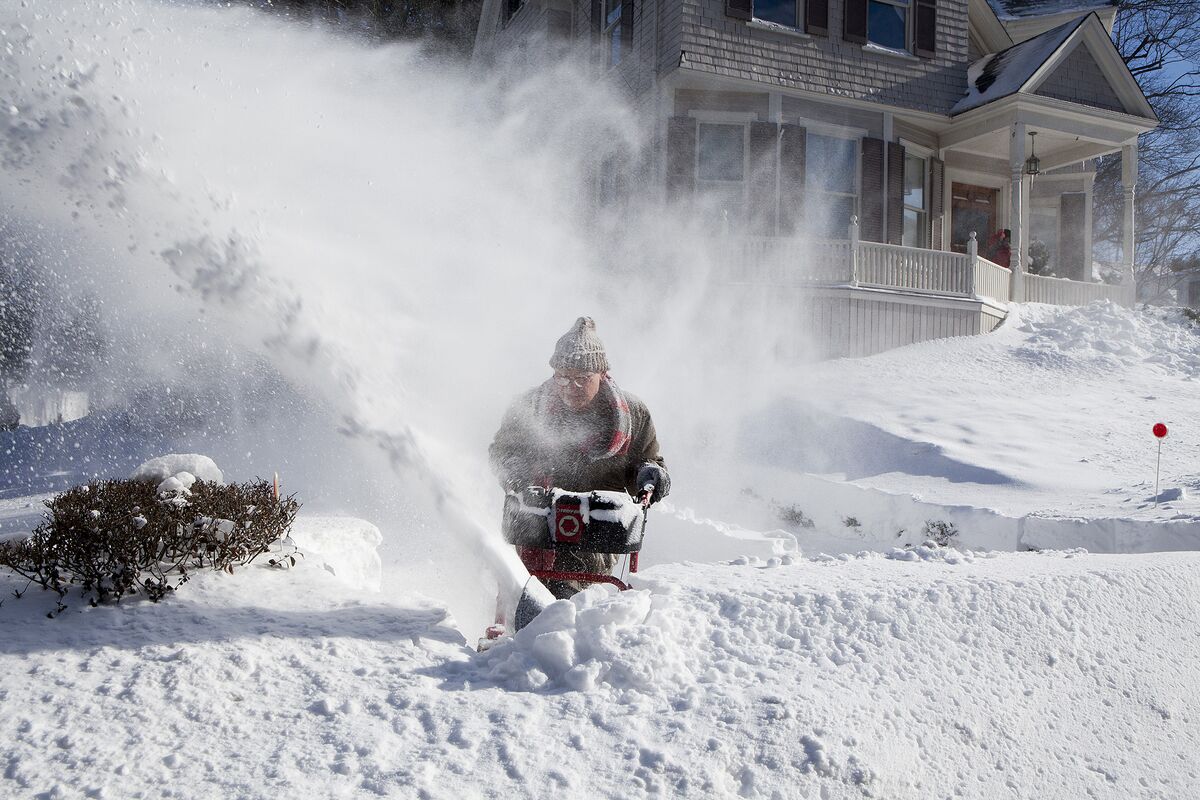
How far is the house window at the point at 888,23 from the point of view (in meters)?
16.2

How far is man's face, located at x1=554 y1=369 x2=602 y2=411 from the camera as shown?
4.39 meters

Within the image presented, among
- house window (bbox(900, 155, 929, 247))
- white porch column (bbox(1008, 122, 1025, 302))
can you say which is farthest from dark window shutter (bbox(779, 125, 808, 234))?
white porch column (bbox(1008, 122, 1025, 302))

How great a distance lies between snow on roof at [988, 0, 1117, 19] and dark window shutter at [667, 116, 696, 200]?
10.7 metres

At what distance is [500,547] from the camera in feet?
13.9

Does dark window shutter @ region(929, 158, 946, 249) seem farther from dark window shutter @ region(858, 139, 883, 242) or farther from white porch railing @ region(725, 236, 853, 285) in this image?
white porch railing @ region(725, 236, 853, 285)

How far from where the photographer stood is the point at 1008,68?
1611 cm

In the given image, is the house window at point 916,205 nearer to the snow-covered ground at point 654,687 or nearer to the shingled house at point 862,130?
the shingled house at point 862,130

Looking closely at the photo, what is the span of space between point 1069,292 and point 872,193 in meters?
4.37

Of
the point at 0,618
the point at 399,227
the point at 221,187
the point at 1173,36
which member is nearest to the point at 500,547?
the point at 0,618

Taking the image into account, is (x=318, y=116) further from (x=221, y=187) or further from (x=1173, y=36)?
(x=1173, y=36)

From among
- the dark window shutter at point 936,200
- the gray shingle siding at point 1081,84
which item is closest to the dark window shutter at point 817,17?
the dark window shutter at point 936,200

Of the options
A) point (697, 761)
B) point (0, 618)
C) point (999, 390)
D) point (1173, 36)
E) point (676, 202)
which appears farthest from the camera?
point (1173, 36)

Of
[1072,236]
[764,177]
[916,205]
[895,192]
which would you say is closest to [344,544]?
[764,177]

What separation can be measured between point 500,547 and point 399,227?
9061mm
